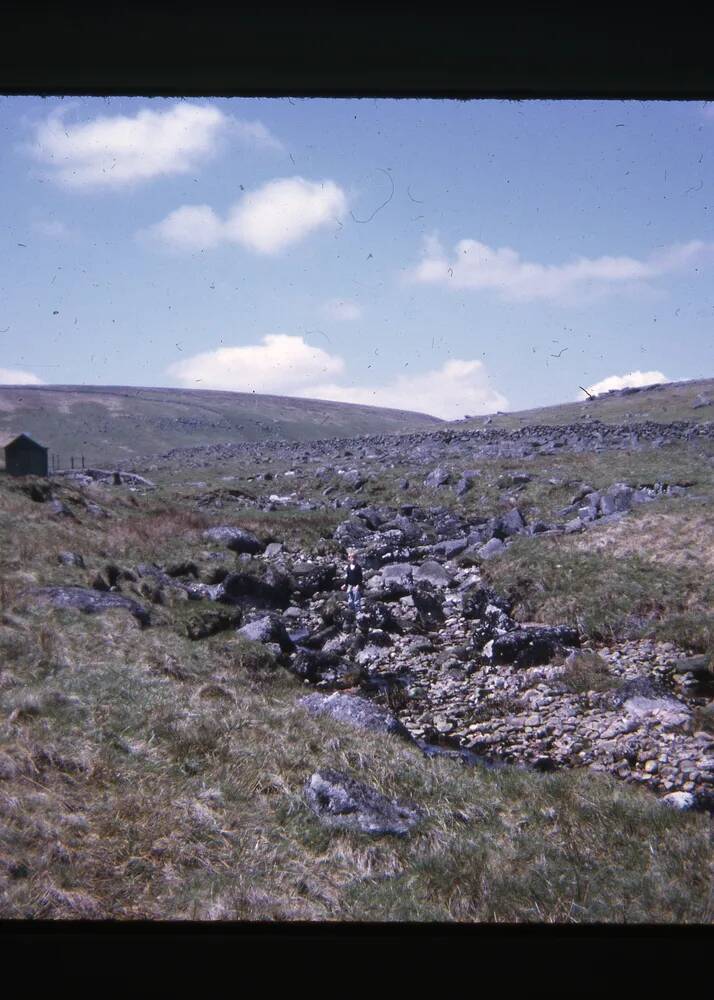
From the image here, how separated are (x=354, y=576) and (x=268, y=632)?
11.2 ft

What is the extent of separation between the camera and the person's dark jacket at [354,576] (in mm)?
12477

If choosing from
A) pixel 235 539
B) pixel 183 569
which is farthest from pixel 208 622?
pixel 235 539

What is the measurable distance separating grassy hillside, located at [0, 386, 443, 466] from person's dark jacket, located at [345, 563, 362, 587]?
32.7 metres

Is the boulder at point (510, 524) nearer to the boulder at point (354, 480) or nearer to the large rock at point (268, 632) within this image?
the large rock at point (268, 632)

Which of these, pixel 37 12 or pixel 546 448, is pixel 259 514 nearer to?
pixel 546 448

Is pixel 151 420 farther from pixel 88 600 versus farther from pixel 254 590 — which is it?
pixel 88 600

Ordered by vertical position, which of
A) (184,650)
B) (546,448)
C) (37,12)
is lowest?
(184,650)

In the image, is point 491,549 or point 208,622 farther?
point 491,549

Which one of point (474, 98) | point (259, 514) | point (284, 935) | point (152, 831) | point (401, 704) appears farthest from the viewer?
point (259, 514)

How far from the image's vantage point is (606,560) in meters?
10.8

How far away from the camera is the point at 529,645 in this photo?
871 cm

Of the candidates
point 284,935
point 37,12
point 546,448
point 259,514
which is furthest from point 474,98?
point 546,448

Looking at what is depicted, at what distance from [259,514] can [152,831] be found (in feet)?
41.4

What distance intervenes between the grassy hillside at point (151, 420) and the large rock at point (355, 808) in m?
39.8
